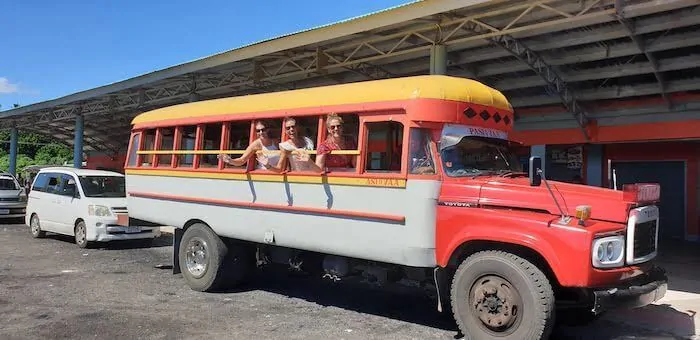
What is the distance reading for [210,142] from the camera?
26.3 feet

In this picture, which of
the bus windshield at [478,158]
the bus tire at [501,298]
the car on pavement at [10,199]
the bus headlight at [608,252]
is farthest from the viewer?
the car on pavement at [10,199]

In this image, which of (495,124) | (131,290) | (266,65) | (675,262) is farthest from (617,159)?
(131,290)

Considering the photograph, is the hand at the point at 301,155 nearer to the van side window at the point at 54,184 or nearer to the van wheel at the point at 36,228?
the van side window at the point at 54,184

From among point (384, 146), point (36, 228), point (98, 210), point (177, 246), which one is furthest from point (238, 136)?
point (36, 228)

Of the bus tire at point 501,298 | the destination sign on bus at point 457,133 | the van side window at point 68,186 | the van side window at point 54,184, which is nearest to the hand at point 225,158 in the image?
the destination sign on bus at point 457,133

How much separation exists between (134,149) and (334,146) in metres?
4.37

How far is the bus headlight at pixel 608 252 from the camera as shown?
4853 millimetres

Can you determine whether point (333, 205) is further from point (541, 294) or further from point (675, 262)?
point (675, 262)

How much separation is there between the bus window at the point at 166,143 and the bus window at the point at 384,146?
3.72 meters

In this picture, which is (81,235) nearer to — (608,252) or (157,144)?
(157,144)

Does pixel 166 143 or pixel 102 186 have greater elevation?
pixel 166 143

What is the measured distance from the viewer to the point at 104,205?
1245 cm

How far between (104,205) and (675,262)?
39.2ft

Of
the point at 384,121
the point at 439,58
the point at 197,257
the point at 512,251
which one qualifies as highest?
the point at 439,58
